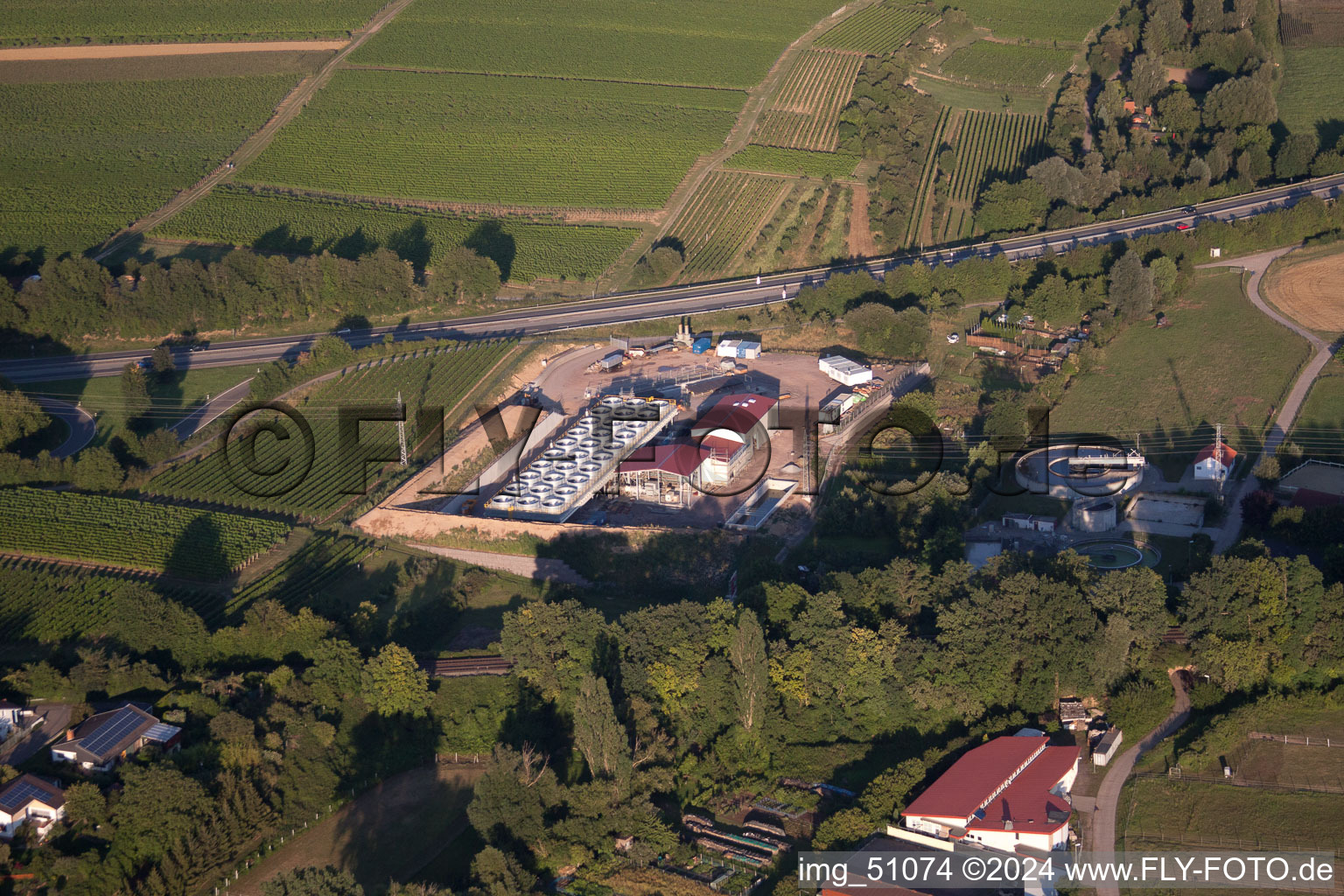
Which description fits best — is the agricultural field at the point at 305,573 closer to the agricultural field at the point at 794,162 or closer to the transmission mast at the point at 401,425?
the transmission mast at the point at 401,425

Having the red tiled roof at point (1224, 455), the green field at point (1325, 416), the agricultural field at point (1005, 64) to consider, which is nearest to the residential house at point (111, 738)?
the red tiled roof at point (1224, 455)

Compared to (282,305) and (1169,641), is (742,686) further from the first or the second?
(282,305)

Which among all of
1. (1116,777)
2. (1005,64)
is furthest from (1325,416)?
(1005,64)

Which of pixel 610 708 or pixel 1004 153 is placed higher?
pixel 1004 153

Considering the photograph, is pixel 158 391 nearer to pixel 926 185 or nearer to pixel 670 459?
pixel 670 459

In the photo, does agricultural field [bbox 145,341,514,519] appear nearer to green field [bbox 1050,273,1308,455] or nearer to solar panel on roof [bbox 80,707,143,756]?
solar panel on roof [bbox 80,707,143,756]

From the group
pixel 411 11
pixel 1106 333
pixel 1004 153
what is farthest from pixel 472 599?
pixel 411 11
